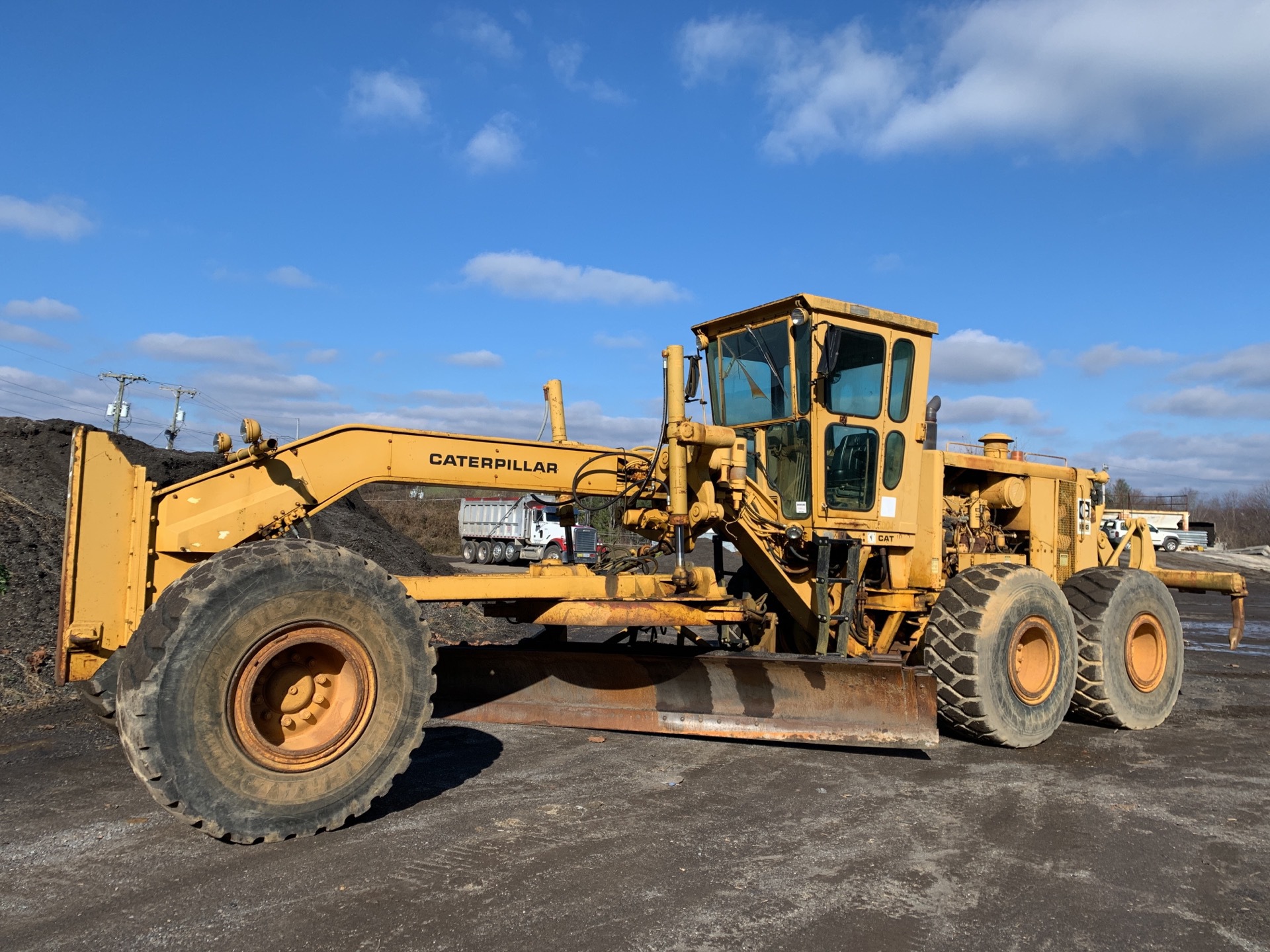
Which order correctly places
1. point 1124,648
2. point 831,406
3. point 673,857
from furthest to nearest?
point 1124,648 → point 831,406 → point 673,857

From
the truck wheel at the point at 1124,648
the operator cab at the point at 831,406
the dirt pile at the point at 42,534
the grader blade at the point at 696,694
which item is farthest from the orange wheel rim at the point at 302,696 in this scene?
the truck wheel at the point at 1124,648

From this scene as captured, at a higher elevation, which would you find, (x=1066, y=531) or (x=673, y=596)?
(x=1066, y=531)

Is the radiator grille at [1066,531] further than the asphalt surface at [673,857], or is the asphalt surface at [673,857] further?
the radiator grille at [1066,531]

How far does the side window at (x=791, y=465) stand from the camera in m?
7.34

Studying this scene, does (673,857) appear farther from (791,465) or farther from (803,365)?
(803,365)

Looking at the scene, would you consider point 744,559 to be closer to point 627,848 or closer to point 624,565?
point 624,565

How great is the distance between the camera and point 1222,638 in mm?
15930

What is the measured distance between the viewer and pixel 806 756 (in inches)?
253

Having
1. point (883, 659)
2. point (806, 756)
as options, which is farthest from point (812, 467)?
point (806, 756)

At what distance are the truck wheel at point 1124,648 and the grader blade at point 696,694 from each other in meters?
2.24

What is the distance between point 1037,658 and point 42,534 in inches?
414

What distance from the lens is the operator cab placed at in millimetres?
7297

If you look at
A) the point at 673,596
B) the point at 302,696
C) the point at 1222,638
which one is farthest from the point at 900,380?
the point at 1222,638

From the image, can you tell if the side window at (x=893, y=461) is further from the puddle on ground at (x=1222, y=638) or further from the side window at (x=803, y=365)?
the puddle on ground at (x=1222, y=638)
